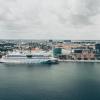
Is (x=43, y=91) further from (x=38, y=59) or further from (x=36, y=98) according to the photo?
(x=38, y=59)

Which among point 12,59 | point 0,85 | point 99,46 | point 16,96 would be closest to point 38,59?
point 12,59

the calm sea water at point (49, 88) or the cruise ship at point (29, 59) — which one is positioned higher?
the cruise ship at point (29, 59)

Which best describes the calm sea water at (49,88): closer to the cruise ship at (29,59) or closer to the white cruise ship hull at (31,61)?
the white cruise ship hull at (31,61)

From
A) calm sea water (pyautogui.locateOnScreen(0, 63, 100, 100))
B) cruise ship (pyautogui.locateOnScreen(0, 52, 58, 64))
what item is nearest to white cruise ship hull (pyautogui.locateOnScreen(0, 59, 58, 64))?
cruise ship (pyautogui.locateOnScreen(0, 52, 58, 64))

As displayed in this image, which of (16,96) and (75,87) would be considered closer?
(16,96)

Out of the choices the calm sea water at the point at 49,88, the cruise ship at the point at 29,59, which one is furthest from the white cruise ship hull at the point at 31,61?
the calm sea water at the point at 49,88

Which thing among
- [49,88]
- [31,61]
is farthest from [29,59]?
[49,88]

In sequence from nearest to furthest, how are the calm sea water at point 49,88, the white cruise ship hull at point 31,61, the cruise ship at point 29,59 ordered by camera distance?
the calm sea water at point 49,88, the white cruise ship hull at point 31,61, the cruise ship at point 29,59

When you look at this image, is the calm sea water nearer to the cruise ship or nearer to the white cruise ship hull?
the white cruise ship hull

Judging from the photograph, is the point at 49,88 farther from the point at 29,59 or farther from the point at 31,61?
the point at 29,59
